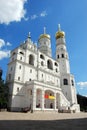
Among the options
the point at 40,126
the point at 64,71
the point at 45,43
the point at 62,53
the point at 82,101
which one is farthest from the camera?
the point at 82,101

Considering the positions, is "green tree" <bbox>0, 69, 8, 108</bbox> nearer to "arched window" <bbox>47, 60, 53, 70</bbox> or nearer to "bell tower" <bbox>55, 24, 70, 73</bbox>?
"arched window" <bbox>47, 60, 53, 70</bbox>

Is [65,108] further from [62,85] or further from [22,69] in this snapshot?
[22,69]

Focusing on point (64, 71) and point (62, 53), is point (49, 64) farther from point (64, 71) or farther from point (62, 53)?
point (62, 53)

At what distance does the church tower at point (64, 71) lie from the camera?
48.4 metres

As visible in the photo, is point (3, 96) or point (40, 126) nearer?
point (40, 126)

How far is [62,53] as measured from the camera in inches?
2254

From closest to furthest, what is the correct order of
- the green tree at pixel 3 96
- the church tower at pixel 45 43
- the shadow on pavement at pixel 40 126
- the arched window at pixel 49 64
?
1. the shadow on pavement at pixel 40 126
2. the green tree at pixel 3 96
3. the arched window at pixel 49 64
4. the church tower at pixel 45 43

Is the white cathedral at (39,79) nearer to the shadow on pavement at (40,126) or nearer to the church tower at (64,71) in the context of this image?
the church tower at (64,71)

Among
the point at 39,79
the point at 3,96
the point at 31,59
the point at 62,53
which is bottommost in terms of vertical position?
the point at 3,96

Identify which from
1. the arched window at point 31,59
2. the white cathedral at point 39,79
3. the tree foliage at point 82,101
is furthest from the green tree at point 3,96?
the tree foliage at point 82,101

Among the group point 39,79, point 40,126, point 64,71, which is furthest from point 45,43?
point 40,126

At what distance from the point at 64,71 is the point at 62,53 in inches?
331

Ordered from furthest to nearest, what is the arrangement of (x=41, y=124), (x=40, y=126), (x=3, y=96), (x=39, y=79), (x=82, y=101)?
(x=82, y=101)
(x=39, y=79)
(x=3, y=96)
(x=41, y=124)
(x=40, y=126)

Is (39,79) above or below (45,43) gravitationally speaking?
below
